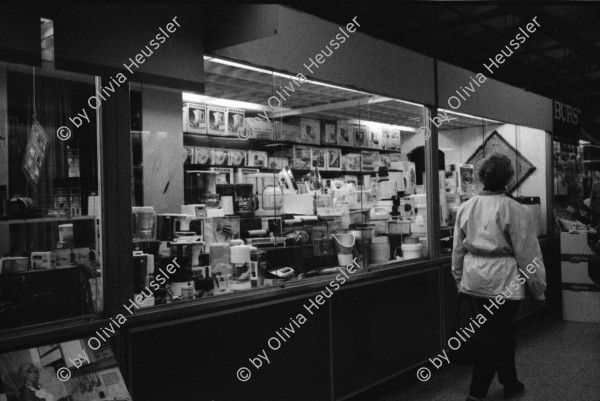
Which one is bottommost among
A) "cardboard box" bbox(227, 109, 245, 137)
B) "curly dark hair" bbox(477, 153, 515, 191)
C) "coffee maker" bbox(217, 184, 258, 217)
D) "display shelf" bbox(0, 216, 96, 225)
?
"display shelf" bbox(0, 216, 96, 225)

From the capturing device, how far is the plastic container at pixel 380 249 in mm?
4526

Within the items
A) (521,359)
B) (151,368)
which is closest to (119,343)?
(151,368)

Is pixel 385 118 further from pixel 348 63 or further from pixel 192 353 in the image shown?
pixel 192 353

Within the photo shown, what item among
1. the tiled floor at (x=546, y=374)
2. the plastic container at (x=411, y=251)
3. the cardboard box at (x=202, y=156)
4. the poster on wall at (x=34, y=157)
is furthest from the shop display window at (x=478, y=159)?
the poster on wall at (x=34, y=157)

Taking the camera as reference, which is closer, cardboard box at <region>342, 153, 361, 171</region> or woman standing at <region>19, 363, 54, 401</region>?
woman standing at <region>19, 363, 54, 401</region>

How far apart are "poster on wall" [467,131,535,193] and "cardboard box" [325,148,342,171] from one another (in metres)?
1.93

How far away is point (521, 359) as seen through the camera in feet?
16.2

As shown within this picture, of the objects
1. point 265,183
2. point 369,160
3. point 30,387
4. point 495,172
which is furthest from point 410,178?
point 30,387

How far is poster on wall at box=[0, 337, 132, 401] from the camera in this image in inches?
87.1

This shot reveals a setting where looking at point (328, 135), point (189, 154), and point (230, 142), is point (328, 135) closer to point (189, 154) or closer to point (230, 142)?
point (230, 142)

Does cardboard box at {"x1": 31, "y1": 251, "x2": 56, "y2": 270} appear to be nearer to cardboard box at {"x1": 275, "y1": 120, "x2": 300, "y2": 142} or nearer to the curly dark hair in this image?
cardboard box at {"x1": 275, "y1": 120, "x2": 300, "y2": 142}

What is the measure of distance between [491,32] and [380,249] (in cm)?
407

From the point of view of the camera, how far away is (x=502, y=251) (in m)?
3.49

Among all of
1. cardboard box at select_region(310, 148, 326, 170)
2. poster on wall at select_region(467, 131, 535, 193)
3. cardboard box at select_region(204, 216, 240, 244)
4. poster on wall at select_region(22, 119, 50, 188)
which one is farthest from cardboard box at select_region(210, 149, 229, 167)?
poster on wall at select_region(467, 131, 535, 193)
